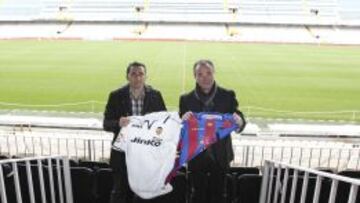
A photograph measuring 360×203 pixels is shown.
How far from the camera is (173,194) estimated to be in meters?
5.21

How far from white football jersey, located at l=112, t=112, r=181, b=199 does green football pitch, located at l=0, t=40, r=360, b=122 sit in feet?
33.7

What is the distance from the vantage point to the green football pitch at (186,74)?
15.7 metres

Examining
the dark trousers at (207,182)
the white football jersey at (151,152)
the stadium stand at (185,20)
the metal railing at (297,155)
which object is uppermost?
the stadium stand at (185,20)

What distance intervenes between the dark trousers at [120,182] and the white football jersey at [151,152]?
427 millimetres

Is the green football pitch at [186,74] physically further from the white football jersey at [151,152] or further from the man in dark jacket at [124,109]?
the white football jersey at [151,152]

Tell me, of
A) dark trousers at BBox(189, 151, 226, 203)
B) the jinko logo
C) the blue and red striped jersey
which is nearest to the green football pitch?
dark trousers at BBox(189, 151, 226, 203)

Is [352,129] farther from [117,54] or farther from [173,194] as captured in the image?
[117,54]

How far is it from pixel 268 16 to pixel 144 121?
→ 142ft

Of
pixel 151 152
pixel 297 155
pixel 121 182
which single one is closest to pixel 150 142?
pixel 151 152

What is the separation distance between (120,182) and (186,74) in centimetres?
1584

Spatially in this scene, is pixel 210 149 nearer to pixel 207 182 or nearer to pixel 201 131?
pixel 201 131

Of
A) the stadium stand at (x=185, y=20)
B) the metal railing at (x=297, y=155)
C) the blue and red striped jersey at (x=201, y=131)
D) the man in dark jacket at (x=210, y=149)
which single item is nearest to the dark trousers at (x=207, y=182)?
the man in dark jacket at (x=210, y=149)

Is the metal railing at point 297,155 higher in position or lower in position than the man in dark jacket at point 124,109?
lower

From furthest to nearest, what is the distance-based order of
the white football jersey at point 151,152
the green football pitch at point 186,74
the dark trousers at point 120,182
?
1. the green football pitch at point 186,74
2. the dark trousers at point 120,182
3. the white football jersey at point 151,152
